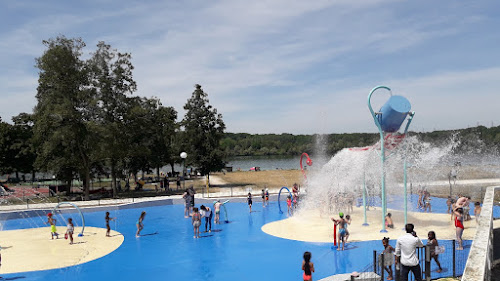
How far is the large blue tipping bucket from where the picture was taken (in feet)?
56.1

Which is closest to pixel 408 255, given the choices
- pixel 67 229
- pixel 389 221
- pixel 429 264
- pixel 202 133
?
pixel 429 264

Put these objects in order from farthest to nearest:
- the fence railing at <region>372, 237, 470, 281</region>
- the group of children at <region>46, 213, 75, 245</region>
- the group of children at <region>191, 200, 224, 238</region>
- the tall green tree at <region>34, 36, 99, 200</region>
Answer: the tall green tree at <region>34, 36, 99, 200</region>
the group of children at <region>191, 200, 224, 238</region>
the group of children at <region>46, 213, 75, 245</region>
the fence railing at <region>372, 237, 470, 281</region>

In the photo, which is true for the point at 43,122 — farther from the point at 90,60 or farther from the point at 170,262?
the point at 170,262

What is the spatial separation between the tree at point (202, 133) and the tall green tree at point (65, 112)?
39.5 ft

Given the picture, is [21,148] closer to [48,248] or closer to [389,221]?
[48,248]

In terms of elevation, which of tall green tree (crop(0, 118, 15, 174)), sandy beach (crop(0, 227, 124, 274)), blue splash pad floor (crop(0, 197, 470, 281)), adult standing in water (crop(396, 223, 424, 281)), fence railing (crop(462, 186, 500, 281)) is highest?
tall green tree (crop(0, 118, 15, 174))

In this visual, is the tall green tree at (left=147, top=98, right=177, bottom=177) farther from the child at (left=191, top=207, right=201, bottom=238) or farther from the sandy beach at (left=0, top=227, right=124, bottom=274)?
the child at (left=191, top=207, right=201, bottom=238)

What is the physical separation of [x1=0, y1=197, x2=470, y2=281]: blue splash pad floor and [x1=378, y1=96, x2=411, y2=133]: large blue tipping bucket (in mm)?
5363

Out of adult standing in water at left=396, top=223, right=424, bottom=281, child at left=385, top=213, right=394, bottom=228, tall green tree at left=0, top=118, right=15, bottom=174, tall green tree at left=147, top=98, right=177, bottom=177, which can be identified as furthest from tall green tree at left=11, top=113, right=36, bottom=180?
adult standing in water at left=396, top=223, right=424, bottom=281

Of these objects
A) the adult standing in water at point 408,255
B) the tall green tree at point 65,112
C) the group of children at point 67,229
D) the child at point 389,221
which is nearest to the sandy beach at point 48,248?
the group of children at point 67,229

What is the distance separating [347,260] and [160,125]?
28906 millimetres

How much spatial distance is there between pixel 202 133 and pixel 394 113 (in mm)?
27738

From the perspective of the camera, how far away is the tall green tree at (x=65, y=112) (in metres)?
29.9

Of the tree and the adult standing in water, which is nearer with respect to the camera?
the adult standing in water
